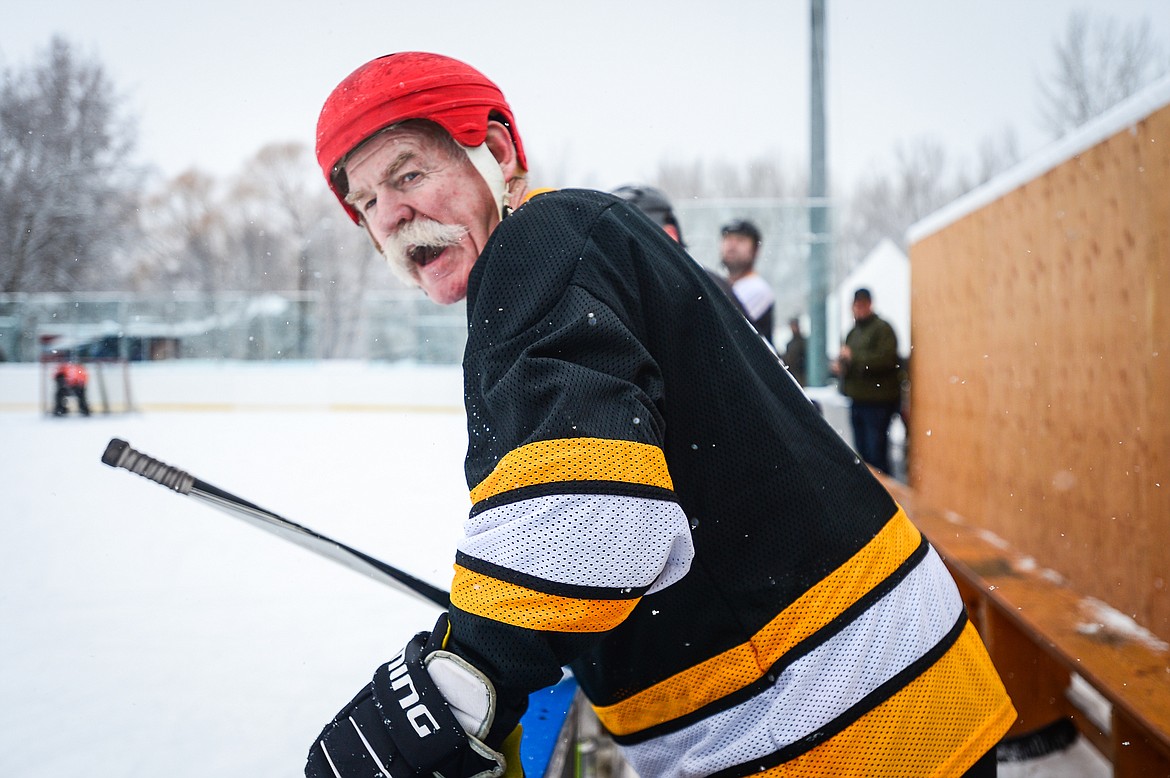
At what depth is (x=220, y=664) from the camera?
1.35 metres

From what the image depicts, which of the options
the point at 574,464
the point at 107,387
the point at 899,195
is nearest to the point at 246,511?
the point at 574,464

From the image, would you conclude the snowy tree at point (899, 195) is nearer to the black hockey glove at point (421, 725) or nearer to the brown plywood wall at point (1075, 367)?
the brown plywood wall at point (1075, 367)

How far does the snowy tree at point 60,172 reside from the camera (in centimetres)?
106

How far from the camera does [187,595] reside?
1507 millimetres

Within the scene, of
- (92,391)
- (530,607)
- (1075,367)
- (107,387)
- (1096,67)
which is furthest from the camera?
(1075,367)

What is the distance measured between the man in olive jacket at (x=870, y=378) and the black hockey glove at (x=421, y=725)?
186 inches

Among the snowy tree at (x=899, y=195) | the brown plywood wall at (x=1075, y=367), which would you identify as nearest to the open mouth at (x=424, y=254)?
the brown plywood wall at (x=1075, y=367)

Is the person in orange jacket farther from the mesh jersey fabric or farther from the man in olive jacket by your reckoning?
the man in olive jacket

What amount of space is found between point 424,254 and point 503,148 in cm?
16

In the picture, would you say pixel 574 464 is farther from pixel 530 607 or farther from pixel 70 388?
pixel 70 388

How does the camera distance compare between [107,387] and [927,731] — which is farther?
[107,387]

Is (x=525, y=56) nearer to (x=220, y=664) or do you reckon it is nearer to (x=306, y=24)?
(x=306, y=24)

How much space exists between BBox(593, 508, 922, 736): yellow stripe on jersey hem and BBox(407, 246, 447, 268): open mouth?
19.8 inches

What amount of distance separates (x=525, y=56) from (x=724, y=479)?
69 cm
